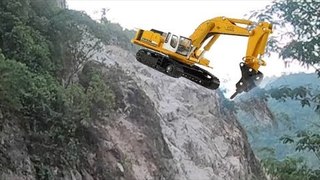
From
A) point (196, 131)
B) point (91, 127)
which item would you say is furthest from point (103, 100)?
point (196, 131)

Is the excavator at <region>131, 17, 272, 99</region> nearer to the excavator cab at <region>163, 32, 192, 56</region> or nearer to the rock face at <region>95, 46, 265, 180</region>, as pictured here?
the excavator cab at <region>163, 32, 192, 56</region>

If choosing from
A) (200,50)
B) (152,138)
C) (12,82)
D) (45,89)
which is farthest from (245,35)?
(152,138)

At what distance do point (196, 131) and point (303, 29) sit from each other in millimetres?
8414

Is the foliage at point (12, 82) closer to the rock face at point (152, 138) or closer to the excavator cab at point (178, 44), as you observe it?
the rock face at point (152, 138)

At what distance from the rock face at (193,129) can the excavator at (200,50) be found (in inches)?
340

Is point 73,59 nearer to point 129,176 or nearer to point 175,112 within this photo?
point 129,176

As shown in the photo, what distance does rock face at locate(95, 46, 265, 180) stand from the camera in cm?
1862

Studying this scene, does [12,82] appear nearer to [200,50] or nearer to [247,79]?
[200,50]

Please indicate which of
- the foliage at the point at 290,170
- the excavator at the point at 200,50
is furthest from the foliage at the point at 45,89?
the foliage at the point at 290,170

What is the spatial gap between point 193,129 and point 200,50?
12.2 meters

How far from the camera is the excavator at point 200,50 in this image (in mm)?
7891

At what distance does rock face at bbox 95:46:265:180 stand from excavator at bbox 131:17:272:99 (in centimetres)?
862

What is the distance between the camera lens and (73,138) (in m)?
12.6

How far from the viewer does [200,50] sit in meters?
8.32
